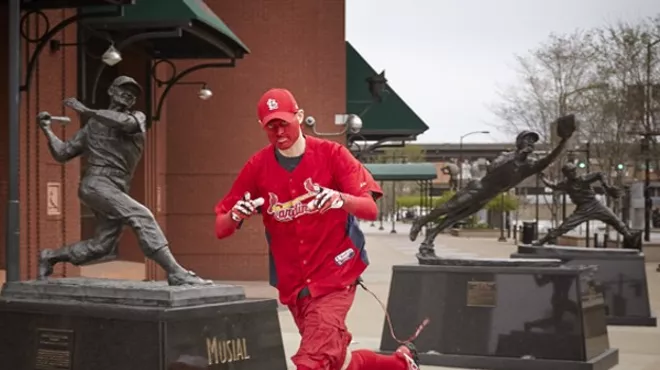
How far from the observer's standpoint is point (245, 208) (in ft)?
18.8

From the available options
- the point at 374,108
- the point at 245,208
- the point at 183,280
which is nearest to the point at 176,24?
the point at 183,280

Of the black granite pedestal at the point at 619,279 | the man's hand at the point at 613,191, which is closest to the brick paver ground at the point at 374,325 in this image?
the black granite pedestal at the point at 619,279

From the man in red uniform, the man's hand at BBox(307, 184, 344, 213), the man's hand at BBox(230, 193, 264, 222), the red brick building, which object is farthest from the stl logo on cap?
the red brick building

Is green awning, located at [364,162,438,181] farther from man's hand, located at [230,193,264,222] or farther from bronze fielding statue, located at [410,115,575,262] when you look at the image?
man's hand, located at [230,193,264,222]

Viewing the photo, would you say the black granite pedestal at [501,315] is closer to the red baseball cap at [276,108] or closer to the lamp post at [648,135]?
the red baseball cap at [276,108]

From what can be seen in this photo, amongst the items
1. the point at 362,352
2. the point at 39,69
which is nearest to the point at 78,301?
the point at 362,352

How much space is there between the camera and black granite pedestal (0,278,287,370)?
6.95 m

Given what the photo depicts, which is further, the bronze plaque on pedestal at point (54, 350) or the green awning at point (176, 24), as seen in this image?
the green awning at point (176, 24)

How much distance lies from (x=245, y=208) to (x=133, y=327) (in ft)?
5.64

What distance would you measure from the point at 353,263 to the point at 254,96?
596 inches

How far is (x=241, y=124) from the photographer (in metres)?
21.0

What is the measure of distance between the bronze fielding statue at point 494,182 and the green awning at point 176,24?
16.6 feet

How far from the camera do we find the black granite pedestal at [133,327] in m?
6.95

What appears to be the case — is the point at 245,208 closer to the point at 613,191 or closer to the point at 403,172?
the point at 613,191
